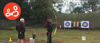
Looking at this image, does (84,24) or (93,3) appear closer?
(84,24)

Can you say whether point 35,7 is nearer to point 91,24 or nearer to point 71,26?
point 71,26

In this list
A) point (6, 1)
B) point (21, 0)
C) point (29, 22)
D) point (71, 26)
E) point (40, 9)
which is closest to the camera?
point (71, 26)

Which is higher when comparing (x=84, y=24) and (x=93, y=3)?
(x=93, y=3)

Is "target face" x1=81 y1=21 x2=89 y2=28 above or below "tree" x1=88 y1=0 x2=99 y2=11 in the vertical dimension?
below

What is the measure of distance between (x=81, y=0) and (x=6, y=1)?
22093 millimetres

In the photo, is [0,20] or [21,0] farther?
[21,0]

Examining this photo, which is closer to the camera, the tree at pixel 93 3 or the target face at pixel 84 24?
the target face at pixel 84 24

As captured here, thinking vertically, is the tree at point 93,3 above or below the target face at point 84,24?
above

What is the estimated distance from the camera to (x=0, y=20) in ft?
75.9

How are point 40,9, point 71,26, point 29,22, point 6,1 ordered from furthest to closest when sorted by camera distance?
1. point 29,22
2. point 6,1
3. point 40,9
4. point 71,26

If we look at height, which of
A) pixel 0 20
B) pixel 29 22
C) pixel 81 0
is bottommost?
pixel 29 22

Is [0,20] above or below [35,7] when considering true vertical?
below

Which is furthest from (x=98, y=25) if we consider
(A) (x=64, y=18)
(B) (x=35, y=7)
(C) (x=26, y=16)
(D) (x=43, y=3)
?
(C) (x=26, y=16)

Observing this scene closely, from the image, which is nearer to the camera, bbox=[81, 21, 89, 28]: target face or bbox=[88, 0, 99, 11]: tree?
bbox=[81, 21, 89, 28]: target face
